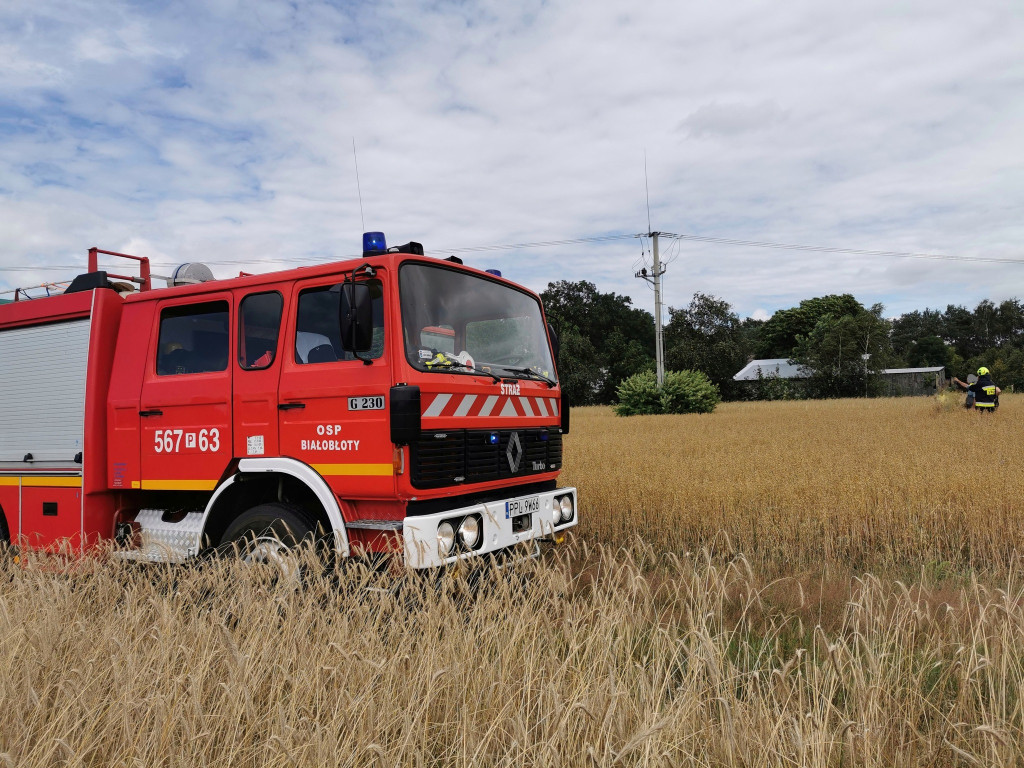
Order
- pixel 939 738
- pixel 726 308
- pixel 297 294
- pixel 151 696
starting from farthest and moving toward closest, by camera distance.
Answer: pixel 726 308 → pixel 297 294 → pixel 939 738 → pixel 151 696

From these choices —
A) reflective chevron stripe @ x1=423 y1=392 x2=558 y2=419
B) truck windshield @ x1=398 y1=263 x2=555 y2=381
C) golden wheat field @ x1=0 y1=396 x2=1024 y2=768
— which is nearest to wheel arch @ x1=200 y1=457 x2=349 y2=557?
golden wheat field @ x1=0 y1=396 x2=1024 y2=768

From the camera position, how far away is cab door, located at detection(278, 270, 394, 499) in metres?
4.41

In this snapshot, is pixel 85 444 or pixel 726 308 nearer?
pixel 85 444

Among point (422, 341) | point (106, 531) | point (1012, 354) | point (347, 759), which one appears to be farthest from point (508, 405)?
point (1012, 354)

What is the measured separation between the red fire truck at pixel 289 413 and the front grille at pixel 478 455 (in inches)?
0.5

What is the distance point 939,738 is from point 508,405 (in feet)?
10.4

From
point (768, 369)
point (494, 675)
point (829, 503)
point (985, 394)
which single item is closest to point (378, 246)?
A: point (494, 675)

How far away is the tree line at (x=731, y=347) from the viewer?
185ft

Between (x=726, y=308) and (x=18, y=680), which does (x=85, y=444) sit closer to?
(x=18, y=680)

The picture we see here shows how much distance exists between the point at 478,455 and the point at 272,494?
1.56 meters

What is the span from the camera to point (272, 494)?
16.9 feet

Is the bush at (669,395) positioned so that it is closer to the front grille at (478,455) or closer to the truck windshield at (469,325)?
the truck windshield at (469,325)

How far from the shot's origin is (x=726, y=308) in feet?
213

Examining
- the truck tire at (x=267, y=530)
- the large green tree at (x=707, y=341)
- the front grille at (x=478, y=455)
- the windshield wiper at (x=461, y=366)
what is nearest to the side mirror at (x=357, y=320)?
the windshield wiper at (x=461, y=366)
